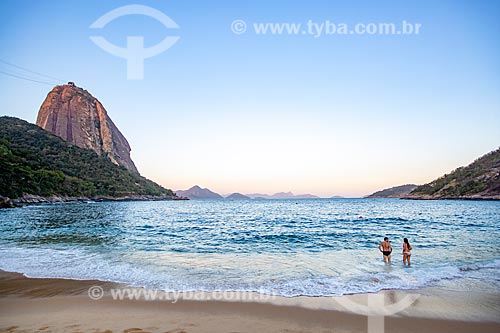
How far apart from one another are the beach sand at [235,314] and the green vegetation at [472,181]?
134m

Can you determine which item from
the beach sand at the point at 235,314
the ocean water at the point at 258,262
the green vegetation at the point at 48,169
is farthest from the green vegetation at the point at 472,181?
the green vegetation at the point at 48,169

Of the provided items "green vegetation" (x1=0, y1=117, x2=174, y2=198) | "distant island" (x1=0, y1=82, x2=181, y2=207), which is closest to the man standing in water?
"distant island" (x1=0, y1=82, x2=181, y2=207)

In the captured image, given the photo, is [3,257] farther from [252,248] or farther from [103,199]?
[103,199]

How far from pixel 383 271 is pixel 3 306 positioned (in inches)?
519

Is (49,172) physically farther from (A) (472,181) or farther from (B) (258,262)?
(A) (472,181)

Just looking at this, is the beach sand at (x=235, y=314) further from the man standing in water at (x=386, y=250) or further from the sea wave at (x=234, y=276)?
the man standing in water at (x=386, y=250)

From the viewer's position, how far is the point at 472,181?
427 ft

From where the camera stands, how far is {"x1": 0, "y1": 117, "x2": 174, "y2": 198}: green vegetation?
7154cm

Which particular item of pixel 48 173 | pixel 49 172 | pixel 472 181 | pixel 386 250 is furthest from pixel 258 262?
pixel 472 181

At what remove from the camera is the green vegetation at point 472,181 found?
11919 cm

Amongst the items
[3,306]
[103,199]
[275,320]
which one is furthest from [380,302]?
[103,199]

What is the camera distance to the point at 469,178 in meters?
138

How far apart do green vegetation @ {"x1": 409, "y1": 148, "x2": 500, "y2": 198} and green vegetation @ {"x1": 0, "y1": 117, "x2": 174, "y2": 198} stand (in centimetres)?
14865

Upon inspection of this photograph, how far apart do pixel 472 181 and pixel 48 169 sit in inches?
6376
